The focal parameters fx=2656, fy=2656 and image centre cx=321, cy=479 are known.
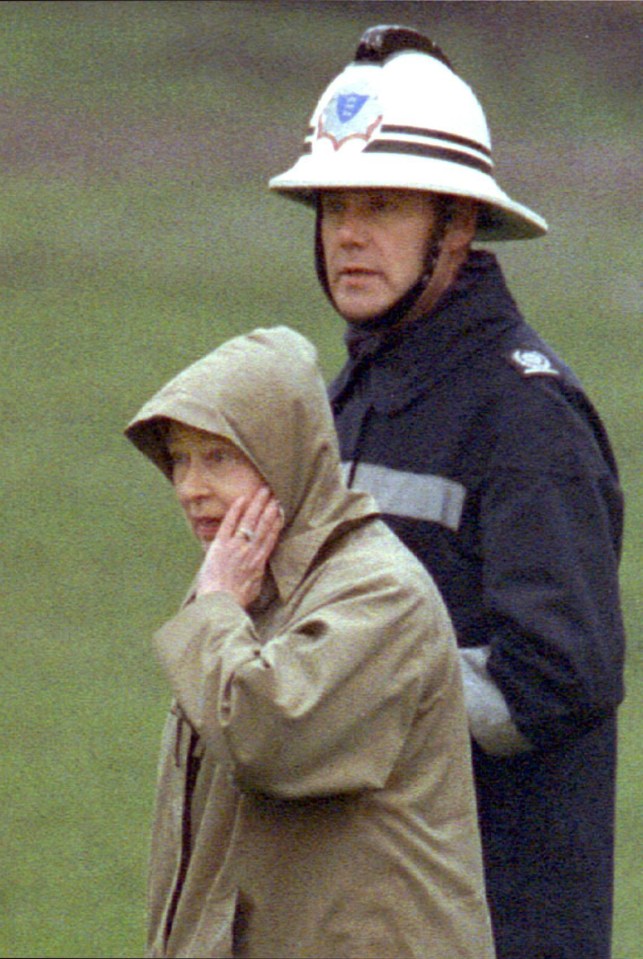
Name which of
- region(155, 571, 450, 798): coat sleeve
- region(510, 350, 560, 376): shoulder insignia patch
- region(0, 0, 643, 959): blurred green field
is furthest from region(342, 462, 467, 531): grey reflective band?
region(0, 0, 643, 959): blurred green field

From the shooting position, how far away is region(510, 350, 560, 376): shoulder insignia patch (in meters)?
3.88

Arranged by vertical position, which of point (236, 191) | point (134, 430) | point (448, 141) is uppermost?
point (448, 141)

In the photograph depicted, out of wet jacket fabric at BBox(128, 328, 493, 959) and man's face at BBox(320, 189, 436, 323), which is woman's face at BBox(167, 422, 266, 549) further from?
man's face at BBox(320, 189, 436, 323)

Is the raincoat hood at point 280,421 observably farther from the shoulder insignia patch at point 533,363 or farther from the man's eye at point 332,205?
the man's eye at point 332,205

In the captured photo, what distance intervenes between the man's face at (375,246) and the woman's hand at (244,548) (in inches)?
26.1

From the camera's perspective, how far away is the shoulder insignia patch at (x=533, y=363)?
388 centimetres

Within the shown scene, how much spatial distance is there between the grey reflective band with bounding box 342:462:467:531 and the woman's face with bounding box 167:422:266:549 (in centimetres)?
46

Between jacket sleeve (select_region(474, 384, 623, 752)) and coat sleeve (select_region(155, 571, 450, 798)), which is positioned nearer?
coat sleeve (select_region(155, 571, 450, 798))

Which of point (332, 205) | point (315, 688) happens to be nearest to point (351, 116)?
point (332, 205)

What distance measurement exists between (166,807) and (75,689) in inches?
195

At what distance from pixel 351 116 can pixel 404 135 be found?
103 mm

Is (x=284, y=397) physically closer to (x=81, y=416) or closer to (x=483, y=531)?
(x=483, y=531)

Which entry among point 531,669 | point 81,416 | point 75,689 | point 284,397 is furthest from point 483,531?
point 81,416

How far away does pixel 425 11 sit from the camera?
16062 mm
